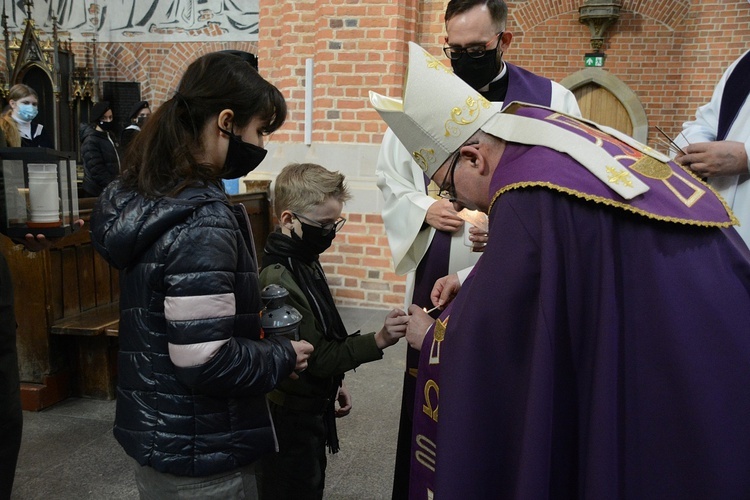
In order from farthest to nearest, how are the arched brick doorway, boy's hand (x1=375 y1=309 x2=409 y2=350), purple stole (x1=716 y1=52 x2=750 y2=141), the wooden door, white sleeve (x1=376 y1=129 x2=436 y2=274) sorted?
the wooden door < the arched brick doorway < white sleeve (x1=376 y1=129 x2=436 y2=274) < purple stole (x1=716 y1=52 x2=750 y2=141) < boy's hand (x1=375 y1=309 x2=409 y2=350)

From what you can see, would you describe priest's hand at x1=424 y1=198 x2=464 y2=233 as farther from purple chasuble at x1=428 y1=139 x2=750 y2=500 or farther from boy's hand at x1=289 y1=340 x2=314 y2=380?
purple chasuble at x1=428 y1=139 x2=750 y2=500

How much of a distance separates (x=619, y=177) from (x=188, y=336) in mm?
1014

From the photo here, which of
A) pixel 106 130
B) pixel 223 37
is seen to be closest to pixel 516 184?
pixel 106 130

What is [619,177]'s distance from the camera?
4.26 feet

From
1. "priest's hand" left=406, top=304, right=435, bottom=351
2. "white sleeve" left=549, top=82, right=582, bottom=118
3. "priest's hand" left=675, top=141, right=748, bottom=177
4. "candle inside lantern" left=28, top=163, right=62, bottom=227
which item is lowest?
"priest's hand" left=406, top=304, right=435, bottom=351

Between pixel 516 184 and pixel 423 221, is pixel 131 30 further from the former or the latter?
pixel 516 184

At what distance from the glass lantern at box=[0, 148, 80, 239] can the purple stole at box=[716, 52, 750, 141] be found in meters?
2.48

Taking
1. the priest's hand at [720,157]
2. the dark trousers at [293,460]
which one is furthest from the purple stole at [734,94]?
the dark trousers at [293,460]

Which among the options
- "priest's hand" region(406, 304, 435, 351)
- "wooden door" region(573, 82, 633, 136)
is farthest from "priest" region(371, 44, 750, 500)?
"wooden door" region(573, 82, 633, 136)

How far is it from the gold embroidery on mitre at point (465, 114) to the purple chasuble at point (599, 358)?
0.32 m

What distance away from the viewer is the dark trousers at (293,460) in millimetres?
2143

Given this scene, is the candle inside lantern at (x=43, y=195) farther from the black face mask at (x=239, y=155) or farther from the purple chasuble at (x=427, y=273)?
the purple chasuble at (x=427, y=273)

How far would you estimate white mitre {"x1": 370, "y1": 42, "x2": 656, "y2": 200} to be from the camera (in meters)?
1.37

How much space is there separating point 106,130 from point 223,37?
491 cm
